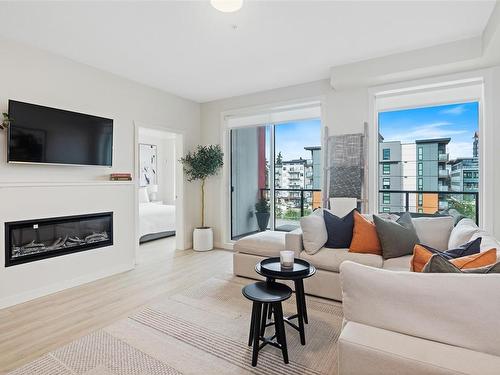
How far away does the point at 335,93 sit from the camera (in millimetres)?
4207

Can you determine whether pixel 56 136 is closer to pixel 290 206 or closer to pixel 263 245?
pixel 263 245

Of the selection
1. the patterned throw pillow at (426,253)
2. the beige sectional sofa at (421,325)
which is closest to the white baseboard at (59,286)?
the beige sectional sofa at (421,325)

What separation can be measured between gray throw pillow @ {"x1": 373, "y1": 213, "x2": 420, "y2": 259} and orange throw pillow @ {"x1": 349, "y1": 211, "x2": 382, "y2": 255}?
0.07 metres

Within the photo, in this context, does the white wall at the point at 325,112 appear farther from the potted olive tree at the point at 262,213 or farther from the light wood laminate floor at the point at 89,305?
the light wood laminate floor at the point at 89,305

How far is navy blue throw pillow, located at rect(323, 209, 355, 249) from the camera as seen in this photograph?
3152 millimetres

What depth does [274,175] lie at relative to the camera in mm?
5043

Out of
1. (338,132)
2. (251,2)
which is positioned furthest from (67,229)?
(338,132)

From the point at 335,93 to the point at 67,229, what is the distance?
13.3 feet

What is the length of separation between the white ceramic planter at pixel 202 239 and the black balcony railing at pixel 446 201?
295 cm

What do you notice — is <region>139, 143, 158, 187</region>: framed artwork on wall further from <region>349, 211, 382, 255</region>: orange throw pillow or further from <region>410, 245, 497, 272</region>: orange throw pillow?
<region>410, 245, 497, 272</region>: orange throw pillow

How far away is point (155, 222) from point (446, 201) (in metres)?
5.05

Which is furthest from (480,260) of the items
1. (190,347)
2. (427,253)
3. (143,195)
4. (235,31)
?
(143,195)

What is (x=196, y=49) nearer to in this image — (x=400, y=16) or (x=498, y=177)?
(x=400, y=16)

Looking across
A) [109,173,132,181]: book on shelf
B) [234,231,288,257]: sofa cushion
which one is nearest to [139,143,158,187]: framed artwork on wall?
[109,173,132,181]: book on shelf
